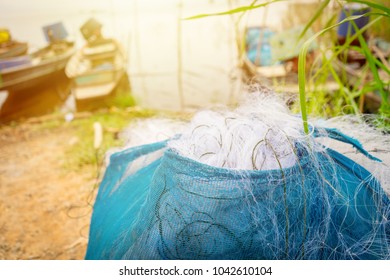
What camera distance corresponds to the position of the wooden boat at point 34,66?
7773 millimetres

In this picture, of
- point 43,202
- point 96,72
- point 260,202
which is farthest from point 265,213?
point 96,72

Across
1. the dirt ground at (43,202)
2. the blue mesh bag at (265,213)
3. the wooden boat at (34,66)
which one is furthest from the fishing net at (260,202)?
the wooden boat at (34,66)

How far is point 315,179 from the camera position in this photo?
0.99 metres

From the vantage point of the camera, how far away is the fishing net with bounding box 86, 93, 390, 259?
3.07 feet

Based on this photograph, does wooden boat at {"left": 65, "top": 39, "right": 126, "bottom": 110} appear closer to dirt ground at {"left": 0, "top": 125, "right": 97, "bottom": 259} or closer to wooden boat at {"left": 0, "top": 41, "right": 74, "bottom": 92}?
wooden boat at {"left": 0, "top": 41, "right": 74, "bottom": 92}

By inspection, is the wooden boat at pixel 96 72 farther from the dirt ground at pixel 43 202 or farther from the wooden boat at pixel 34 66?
the dirt ground at pixel 43 202

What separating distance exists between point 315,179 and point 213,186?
0.35 meters

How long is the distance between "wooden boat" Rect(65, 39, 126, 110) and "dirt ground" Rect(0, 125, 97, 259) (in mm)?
2249

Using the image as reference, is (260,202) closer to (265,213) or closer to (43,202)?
(265,213)

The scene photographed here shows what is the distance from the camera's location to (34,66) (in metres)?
8.34

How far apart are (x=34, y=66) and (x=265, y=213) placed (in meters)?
9.11

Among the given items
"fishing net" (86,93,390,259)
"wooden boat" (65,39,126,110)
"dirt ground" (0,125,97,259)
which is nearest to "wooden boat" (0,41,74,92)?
"wooden boat" (65,39,126,110)
